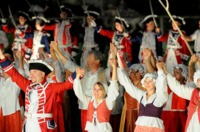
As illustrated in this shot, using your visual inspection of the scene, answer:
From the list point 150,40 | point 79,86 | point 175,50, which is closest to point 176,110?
point 79,86

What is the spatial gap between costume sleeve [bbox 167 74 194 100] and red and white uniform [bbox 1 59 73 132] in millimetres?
1094

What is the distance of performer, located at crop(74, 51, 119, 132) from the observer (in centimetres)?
867

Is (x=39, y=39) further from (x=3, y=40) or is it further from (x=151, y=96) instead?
(x=151, y=96)

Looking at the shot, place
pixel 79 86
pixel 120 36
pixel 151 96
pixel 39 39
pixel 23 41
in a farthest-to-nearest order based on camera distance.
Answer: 1. pixel 23 41
2. pixel 39 39
3. pixel 120 36
4. pixel 79 86
5. pixel 151 96

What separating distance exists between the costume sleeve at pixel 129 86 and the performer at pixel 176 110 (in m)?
0.89

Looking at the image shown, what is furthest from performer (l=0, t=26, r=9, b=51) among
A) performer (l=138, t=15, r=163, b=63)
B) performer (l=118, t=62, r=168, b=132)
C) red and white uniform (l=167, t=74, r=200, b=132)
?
red and white uniform (l=167, t=74, r=200, b=132)

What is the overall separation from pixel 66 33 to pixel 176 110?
4.04 meters

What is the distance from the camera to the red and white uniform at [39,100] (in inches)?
344

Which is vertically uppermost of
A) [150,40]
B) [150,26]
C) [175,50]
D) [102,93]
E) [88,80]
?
[150,26]

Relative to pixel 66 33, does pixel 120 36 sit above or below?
below

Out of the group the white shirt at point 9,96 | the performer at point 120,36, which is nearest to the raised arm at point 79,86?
the white shirt at point 9,96

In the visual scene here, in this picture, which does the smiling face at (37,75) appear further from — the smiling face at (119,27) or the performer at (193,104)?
the smiling face at (119,27)

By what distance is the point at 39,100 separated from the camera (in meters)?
8.73

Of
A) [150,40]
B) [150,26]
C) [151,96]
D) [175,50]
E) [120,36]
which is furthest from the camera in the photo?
[120,36]
